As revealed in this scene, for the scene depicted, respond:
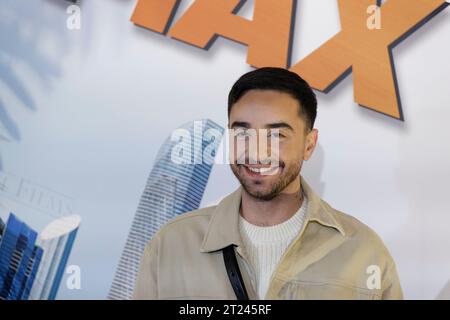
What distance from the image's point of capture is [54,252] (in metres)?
2.54

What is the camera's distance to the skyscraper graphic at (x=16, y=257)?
2531 mm

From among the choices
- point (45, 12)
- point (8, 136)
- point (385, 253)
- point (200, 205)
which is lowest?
point (385, 253)

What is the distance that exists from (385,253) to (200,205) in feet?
2.23

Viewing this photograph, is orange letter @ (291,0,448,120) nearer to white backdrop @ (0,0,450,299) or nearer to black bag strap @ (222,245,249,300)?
white backdrop @ (0,0,450,299)

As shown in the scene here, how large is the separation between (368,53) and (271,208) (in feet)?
2.43

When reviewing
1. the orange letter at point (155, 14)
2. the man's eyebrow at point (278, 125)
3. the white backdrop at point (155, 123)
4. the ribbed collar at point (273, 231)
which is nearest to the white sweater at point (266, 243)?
the ribbed collar at point (273, 231)

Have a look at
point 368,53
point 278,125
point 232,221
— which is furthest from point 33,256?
point 368,53

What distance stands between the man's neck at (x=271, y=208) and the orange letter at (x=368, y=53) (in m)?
→ 0.52

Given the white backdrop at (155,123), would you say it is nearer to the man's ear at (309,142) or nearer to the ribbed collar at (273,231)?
the man's ear at (309,142)

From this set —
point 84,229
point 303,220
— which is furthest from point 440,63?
point 84,229

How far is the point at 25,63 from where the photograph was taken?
2.57 metres

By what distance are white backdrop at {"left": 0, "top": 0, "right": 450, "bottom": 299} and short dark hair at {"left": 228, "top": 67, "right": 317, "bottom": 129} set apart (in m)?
0.31

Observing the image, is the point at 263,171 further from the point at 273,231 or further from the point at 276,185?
the point at 273,231
